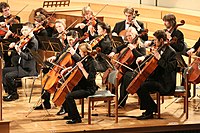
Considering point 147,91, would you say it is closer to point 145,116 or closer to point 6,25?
point 145,116

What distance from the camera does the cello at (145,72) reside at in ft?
25.1

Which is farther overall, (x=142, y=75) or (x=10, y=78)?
(x=10, y=78)

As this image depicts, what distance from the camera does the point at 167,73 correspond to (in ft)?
25.6

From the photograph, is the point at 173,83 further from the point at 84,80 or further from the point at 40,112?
the point at 40,112

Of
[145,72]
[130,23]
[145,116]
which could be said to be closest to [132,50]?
[145,72]

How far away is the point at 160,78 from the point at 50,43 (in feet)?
4.74

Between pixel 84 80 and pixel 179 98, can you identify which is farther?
pixel 179 98

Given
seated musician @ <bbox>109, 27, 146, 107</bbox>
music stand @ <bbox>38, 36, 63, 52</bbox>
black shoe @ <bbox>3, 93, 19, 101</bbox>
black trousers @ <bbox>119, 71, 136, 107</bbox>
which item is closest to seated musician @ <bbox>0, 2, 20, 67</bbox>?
A: black shoe @ <bbox>3, 93, 19, 101</bbox>

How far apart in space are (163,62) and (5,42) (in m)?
2.23

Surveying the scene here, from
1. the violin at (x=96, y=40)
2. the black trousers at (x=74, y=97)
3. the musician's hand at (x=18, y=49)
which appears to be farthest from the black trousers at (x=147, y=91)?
the musician's hand at (x=18, y=49)

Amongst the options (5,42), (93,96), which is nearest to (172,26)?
(93,96)

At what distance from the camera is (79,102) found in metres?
8.68

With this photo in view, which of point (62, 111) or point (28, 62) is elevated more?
point (28, 62)

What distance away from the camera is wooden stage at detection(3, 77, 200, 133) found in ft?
24.6
